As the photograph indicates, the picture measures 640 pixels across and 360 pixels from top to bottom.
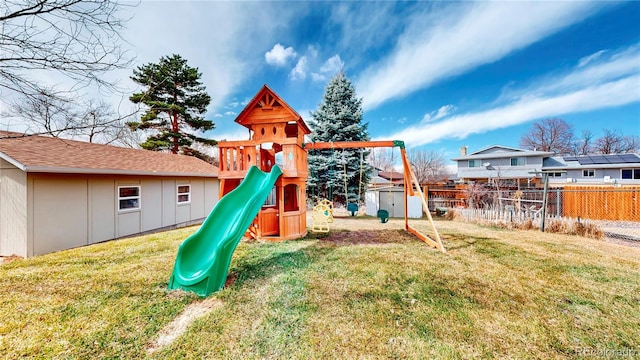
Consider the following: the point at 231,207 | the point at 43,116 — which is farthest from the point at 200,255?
the point at 43,116

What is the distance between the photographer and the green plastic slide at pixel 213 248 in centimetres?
341

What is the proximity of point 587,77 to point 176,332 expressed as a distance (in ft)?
57.1

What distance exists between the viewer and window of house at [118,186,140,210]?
8242 millimetres

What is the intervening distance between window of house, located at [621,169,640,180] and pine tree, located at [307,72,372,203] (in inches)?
1092

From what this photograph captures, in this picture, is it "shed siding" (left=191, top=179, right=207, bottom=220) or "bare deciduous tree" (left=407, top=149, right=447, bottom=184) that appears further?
"bare deciduous tree" (left=407, top=149, right=447, bottom=184)

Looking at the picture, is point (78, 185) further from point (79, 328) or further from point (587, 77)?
point (587, 77)

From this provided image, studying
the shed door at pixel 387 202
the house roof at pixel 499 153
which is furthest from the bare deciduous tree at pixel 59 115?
the house roof at pixel 499 153

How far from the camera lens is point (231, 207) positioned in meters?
4.93

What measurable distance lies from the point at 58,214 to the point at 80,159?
1.91 meters

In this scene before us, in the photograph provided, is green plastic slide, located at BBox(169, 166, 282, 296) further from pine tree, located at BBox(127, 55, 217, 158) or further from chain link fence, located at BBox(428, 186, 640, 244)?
pine tree, located at BBox(127, 55, 217, 158)

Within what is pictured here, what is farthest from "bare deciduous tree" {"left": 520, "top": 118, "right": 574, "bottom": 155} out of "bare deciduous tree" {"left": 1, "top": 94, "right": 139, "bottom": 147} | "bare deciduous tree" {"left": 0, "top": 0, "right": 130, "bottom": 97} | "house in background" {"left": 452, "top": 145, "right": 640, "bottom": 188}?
"bare deciduous tree" {"left": 1, "top": 94, "right": 139, "bottom": 147}

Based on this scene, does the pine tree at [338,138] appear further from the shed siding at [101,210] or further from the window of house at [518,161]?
the window of house at [518,161]

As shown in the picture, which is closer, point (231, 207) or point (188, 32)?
point (231, 207)

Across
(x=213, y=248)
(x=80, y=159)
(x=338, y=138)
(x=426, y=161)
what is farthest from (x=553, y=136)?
(x=80, y=159)
